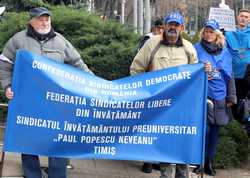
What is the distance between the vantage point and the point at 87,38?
8234 millimetres

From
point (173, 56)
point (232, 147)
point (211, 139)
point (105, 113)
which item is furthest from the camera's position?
point (232, 147)

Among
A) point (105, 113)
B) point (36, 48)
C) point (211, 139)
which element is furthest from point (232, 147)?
point (36, 48)

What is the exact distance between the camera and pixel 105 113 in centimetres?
523

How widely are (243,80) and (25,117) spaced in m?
3.08

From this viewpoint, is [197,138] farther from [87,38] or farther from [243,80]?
[87,38]

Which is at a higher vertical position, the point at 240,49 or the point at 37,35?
the point at 37,35

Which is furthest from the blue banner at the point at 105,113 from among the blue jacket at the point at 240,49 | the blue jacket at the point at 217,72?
the blue jacket at the point at 240,49

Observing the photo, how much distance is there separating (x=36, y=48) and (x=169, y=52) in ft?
4.24

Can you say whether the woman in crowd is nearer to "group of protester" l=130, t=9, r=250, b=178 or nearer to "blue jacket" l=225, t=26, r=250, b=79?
"group of protester" l=130, t=9, r=250, b=178

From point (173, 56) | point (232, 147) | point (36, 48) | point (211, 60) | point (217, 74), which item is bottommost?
point (232, 147)

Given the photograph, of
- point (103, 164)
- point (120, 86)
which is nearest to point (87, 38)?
point (103, 164)

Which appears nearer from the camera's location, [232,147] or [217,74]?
[217,74]

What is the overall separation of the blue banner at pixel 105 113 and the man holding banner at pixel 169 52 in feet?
0.79

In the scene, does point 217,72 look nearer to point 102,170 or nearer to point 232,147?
point 232,147
